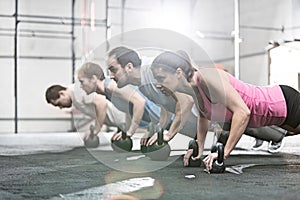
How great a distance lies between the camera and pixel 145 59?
253 cm

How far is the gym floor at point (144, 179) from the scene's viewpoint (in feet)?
4.42

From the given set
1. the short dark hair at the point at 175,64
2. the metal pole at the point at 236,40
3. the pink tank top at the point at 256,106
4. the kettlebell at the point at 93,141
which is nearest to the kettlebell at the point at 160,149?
the pink tank top at the point at 256,106

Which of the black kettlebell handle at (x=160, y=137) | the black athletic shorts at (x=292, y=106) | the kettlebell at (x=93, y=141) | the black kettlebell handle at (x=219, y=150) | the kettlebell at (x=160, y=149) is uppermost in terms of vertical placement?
the black athletic shorts at (x=292, y=106)

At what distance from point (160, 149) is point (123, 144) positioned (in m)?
0.57

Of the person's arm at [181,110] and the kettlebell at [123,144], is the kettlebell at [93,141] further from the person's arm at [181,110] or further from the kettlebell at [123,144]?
the person's arm at [181,110]

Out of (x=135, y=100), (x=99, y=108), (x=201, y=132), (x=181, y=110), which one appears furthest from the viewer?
(x=99, y=108)

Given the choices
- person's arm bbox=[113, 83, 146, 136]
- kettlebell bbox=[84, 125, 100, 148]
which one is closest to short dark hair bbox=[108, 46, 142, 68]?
person's arm bbox=[113, 83, 146, 136]

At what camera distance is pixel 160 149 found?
2277 millimetres

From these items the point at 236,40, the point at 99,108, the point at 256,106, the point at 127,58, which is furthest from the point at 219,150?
the point at 236,40

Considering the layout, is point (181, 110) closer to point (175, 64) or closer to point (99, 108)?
point (175, 64)

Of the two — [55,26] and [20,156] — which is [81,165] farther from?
[55,26]

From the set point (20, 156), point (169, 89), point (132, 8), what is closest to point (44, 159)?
point (20, 156)

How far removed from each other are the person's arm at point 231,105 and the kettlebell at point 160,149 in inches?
19.5

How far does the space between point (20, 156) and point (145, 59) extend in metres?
0.83
